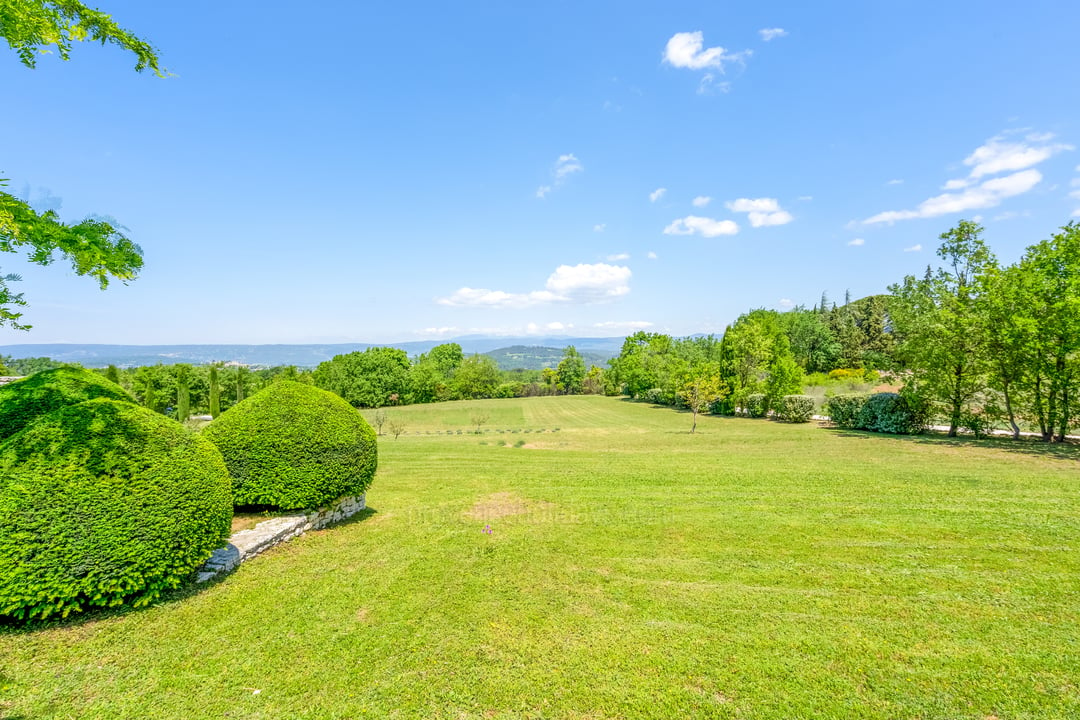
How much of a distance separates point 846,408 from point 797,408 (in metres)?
4.39

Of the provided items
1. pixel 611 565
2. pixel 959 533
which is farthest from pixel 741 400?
pixel 611 565

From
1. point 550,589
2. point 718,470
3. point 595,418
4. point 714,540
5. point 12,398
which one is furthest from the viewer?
point 595,418

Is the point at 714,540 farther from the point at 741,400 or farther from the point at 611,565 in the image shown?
the point at 741,400

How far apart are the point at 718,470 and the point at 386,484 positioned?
9.40 m

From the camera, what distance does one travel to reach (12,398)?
6363 mm

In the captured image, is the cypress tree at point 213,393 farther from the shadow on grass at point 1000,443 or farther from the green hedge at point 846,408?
the green hedge at point 846,408

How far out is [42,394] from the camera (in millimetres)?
6488

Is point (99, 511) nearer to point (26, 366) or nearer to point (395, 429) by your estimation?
point (395, 429)

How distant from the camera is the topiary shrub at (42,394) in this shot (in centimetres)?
615

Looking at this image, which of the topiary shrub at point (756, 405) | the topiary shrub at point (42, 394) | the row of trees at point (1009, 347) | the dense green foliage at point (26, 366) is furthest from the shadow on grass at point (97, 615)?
the topiary shrub at point (756, 405)

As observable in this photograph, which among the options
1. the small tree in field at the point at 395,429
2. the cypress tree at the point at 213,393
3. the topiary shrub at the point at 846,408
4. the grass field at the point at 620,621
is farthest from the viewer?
the cypress tree at the point at 213,393

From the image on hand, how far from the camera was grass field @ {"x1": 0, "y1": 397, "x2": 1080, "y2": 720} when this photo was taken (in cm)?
381

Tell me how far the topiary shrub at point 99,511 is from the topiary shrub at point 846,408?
88.8ft

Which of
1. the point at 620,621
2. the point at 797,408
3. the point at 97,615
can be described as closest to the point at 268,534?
the point at 97,615
